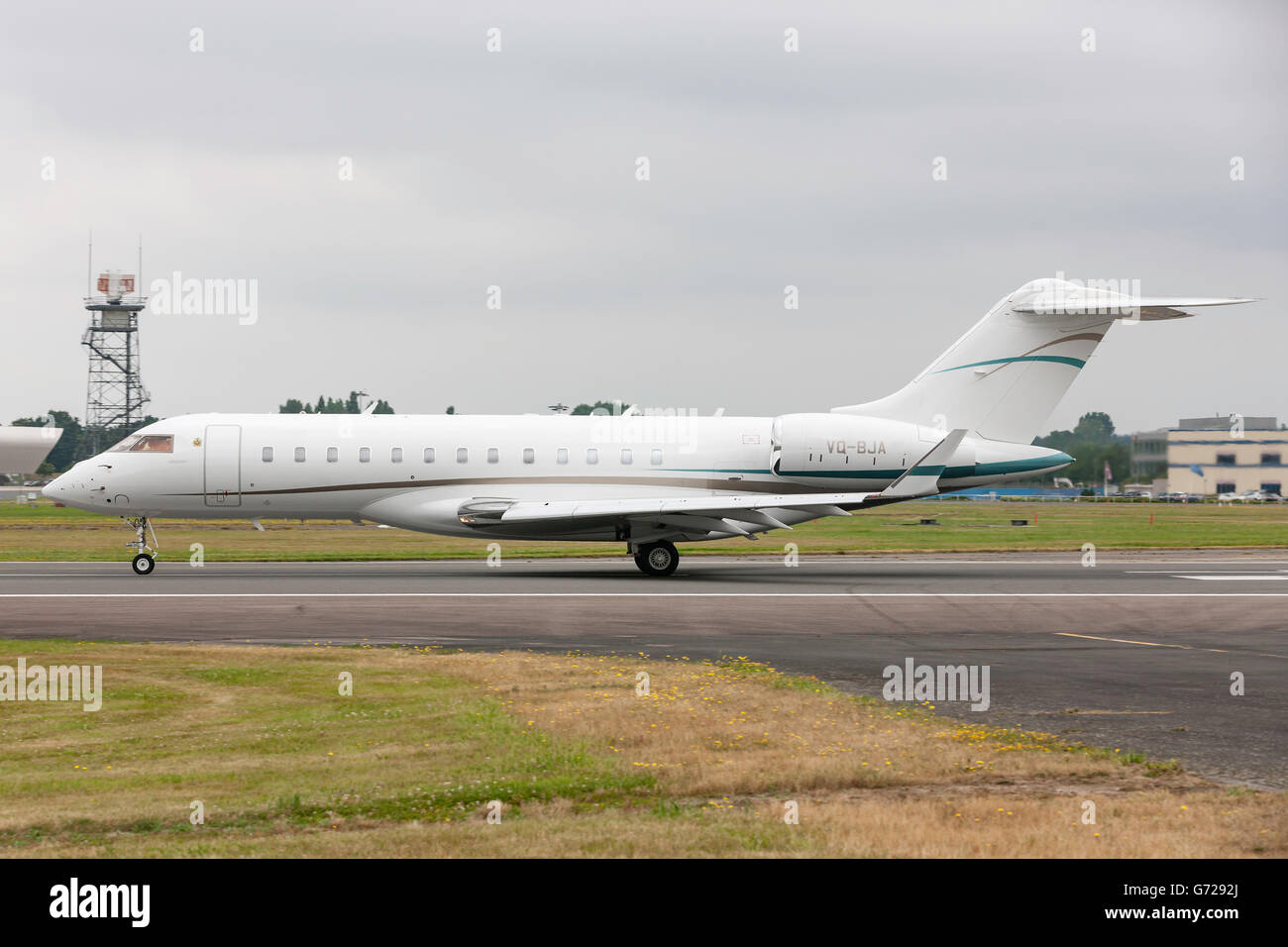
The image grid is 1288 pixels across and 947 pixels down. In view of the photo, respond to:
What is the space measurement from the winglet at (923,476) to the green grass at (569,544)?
9140 mm

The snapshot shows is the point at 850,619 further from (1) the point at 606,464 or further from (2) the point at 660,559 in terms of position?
(1) the point at 606,464

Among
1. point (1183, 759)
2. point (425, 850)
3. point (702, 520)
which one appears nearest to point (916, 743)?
point (1183, 759)

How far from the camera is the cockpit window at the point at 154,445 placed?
29.0m

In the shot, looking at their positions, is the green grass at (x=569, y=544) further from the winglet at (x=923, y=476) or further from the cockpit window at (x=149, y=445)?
the winglet at (x=923, y=476)

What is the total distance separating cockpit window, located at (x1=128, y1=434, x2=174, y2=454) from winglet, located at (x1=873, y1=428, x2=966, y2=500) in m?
17.2

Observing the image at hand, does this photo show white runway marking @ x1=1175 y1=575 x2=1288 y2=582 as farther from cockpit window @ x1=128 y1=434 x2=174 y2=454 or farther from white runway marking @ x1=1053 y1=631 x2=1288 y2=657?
cockpit window @ x1=128 y1=434 x2=174 y2=454

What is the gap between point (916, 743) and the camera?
1024 centimetres

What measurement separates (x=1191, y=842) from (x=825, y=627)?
12.0 m

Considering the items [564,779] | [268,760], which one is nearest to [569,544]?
[268,760]

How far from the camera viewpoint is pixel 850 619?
2031 centimetres

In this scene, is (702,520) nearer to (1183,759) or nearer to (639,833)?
(1183,759)

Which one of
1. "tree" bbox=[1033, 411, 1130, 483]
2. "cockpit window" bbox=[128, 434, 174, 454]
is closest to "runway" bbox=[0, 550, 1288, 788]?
"cockpit window" bbox=[128, 434, 174, 454]

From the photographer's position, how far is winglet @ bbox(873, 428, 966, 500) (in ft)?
91.7

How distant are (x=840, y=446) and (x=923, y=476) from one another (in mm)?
2262
